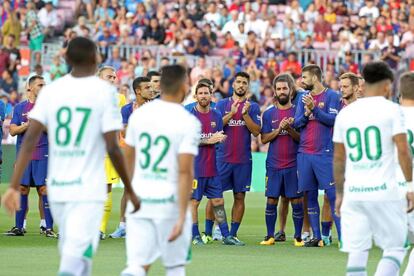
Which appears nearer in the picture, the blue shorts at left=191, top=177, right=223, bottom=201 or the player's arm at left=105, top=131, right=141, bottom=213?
the player's arm at left=105, top=131, right=141, bottom=213

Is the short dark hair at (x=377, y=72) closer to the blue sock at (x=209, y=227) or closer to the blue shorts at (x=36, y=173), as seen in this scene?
the blue sock at (x=209, y=227)

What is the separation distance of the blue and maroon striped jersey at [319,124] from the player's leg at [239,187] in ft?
3.46

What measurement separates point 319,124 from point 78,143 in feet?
25.9

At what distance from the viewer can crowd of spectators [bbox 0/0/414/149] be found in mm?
32594

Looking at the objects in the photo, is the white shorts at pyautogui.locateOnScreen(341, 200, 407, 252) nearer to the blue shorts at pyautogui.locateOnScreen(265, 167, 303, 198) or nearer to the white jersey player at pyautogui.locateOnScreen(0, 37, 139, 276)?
the white jersey player at pyautogui.locateOnScreen(0, 37, 139, 276)

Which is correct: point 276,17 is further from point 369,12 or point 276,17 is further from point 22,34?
point 22,34

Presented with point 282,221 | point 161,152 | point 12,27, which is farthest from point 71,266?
point 12,27

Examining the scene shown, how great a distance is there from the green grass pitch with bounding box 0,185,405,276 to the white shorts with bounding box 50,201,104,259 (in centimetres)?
378

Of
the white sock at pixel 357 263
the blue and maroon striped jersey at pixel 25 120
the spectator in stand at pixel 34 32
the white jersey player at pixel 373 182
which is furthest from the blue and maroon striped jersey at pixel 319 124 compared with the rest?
the spectator in stand at pixel 34 32

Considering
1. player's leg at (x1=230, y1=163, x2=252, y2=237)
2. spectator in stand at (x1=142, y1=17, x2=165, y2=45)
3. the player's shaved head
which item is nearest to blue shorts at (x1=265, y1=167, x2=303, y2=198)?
player's leg at (x1=230, y1=163, x2=252, y2=237)

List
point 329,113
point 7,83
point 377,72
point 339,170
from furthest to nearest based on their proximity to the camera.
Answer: point 7,83 → point 329,113 → point 339,170 → point 377,72

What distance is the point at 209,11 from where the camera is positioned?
3594cm

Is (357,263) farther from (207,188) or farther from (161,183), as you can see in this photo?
(207,188)

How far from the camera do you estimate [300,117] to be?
56.3 ft
